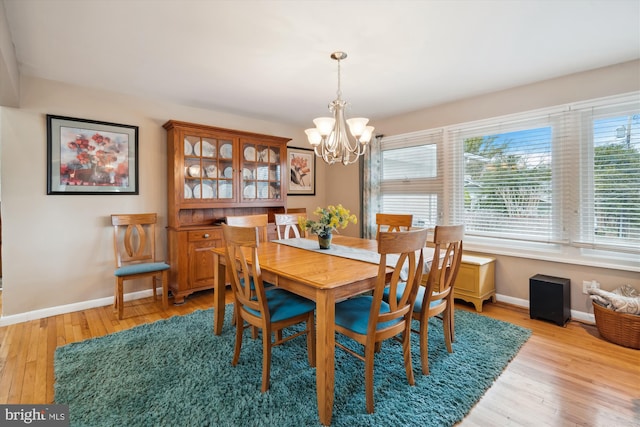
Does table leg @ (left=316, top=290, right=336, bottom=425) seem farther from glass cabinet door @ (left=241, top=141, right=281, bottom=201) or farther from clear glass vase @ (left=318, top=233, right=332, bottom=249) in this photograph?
glass cabinet door @ (left=241, top=141, right=281, bottom=201)

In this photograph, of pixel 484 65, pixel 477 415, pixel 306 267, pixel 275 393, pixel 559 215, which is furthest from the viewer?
pixel 559 215

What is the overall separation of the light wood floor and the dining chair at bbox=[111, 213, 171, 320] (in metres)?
0.36

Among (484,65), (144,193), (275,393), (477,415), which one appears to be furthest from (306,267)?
(144,193)

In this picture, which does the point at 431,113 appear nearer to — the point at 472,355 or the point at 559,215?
the point at 559,215

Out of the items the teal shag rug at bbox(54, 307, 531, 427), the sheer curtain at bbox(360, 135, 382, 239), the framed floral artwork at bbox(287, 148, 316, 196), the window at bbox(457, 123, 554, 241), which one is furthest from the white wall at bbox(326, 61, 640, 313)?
the framed floral artwork at bbox(287, 148, 316, 196)

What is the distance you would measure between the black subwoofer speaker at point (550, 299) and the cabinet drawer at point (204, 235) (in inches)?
138

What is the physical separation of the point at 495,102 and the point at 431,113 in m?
0.77

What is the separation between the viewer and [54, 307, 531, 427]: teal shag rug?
1.63 m

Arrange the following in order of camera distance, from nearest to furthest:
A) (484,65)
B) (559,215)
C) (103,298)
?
(484,65)
(559,215)
(103,298)

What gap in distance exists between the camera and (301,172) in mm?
5113

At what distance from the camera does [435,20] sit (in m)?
2.04

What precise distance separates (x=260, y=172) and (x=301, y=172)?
1029 mm

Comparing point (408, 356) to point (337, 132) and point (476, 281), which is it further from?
point (337, 132)

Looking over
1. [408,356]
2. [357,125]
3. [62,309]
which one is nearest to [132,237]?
[62,309]
